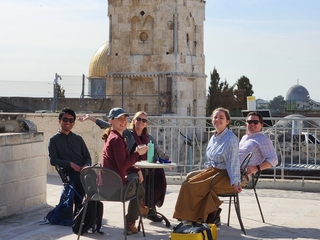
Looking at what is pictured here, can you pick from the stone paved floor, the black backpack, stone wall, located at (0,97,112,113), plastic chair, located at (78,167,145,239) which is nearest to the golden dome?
stone wall, located at (0,97,112,113)

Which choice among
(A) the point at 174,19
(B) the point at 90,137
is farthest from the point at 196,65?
(B) the point at 90,137

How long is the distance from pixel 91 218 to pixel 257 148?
2.15m

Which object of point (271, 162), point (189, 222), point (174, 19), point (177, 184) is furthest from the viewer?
point (174, 19)

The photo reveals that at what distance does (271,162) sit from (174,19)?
109 feet

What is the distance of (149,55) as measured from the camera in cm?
4141

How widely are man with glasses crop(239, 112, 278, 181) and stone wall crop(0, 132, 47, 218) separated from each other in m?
2.79

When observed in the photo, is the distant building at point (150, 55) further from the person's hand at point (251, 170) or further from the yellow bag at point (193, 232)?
the yellow bag at point (193, 232)

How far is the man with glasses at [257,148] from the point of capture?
887 cm

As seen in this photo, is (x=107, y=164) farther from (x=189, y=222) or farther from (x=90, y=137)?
(x=90, y=137)

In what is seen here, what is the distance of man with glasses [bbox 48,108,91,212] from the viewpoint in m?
8.97

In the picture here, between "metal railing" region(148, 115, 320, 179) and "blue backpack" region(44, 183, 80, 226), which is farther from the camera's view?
"metal railing" region(148, 115, 320, 179)

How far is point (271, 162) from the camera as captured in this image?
888 cm

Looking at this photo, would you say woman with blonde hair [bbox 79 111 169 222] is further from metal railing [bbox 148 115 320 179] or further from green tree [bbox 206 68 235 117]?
green tree [bbox 206 68 235 117]

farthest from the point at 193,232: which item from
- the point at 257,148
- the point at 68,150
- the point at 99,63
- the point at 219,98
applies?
the point at 99,63
